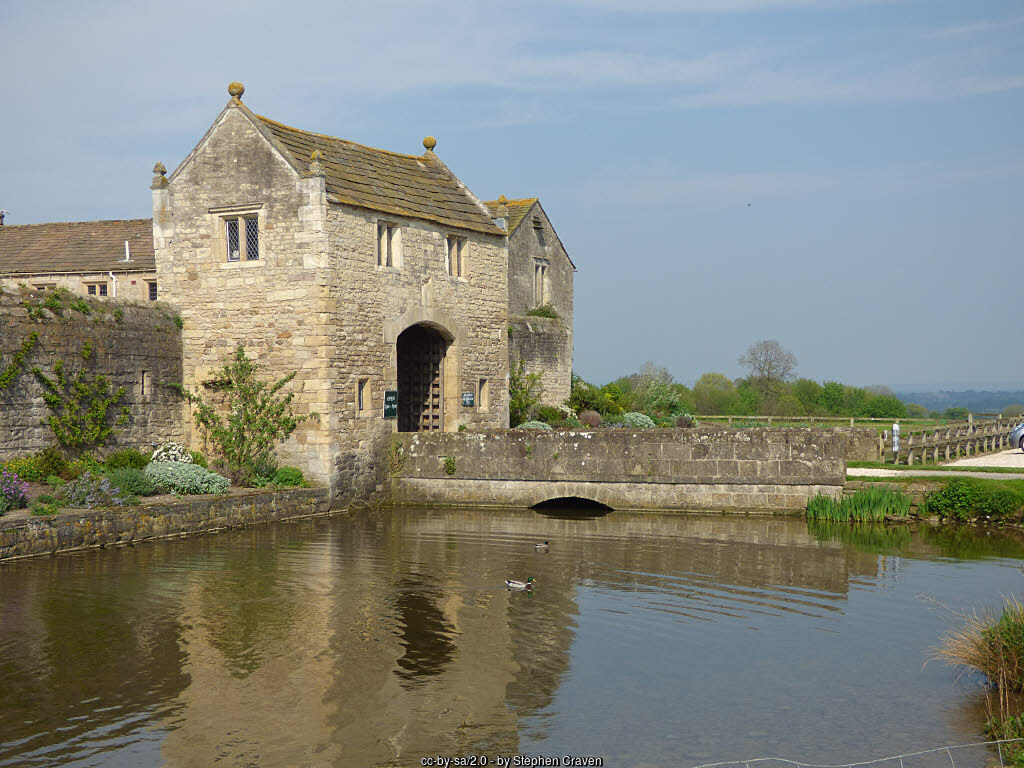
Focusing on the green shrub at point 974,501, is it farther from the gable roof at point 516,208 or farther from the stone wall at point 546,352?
the gable roof at point 516,208

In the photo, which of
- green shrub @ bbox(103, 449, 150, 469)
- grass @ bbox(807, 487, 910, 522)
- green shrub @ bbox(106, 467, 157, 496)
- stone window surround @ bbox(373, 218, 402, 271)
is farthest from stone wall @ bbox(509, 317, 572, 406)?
green shrub @ bbox(106, 467, 157, 496)

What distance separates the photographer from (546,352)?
3450 cm

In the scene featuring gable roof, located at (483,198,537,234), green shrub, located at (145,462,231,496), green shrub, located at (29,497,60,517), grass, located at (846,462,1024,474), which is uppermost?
gable roof, located at (483,198,537,234)

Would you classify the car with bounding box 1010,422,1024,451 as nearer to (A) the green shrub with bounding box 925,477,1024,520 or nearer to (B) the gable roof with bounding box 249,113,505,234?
(A) the green shrub with bounding box 925,477,1024,520

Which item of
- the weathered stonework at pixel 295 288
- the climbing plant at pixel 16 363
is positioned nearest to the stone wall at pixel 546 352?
the weathered stonework at pixel 295 288

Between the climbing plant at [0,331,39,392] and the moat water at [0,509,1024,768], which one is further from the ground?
the climbing plant at [0,331,39,392]

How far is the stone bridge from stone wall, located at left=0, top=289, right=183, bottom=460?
514 centimetres

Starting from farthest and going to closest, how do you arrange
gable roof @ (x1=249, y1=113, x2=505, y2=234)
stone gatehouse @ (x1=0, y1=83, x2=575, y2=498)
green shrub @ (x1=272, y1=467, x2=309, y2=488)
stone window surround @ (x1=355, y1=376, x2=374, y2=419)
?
stone window surround @ (x1=355, y1=376, x2=374, y2=419), gable roof @ (x1=249, y1=113, x2=505, y2=234), stone gatehouse @ (x1=0, y1=83, x2=575, y2=498), green shrub @ (x1=272, y1=467, x2=309, y2=488)

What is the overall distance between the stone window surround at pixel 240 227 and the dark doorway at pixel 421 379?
15.3 feet

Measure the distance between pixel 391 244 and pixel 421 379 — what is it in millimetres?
4235

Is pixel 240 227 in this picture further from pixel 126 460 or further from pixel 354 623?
pixel 354 623

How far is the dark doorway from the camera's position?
24.5m

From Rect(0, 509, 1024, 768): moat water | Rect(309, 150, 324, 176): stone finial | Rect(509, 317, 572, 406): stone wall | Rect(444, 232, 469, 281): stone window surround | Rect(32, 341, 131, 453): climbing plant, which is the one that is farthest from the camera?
Rect(509, 317, 572, 406): stone wall

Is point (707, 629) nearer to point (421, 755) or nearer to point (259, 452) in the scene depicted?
point (421, 755)
